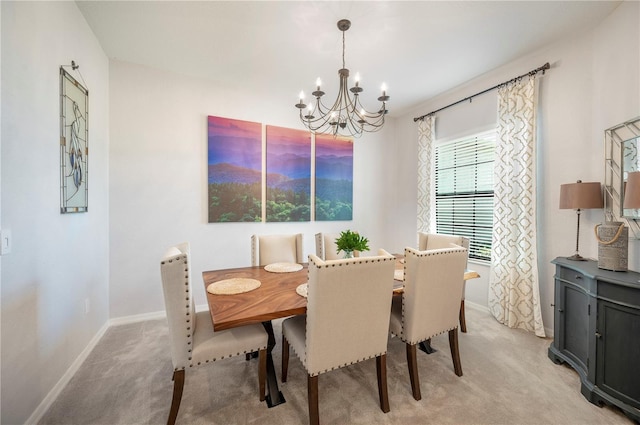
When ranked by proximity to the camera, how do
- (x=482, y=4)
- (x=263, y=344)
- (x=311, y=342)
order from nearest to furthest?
1. (x=311, y=342)
2. (x=263, y=344)
3. (x=482, y=4)

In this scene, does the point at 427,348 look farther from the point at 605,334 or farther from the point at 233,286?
the point at 233,286

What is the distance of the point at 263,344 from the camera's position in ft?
5.33

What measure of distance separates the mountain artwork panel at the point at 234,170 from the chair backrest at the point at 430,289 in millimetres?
2261

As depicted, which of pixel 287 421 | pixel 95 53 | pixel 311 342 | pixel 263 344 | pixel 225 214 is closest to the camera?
pixel 311 342

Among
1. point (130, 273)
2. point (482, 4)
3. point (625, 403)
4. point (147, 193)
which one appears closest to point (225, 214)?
point (147, 193)

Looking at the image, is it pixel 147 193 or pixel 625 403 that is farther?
pixel 147 193

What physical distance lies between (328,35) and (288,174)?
69.1 inches

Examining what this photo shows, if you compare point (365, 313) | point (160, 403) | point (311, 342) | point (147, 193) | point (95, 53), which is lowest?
point (160, 403)

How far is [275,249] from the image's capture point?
268 cm

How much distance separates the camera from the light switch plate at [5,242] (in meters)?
1.25

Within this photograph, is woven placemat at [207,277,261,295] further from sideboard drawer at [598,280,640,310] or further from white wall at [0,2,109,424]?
sideboard drawer at [598,280,640,310]

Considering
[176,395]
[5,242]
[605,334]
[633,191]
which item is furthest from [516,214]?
[5,242]

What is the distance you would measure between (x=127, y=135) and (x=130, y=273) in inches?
59.9

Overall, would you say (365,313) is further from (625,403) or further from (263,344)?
(625,403)
